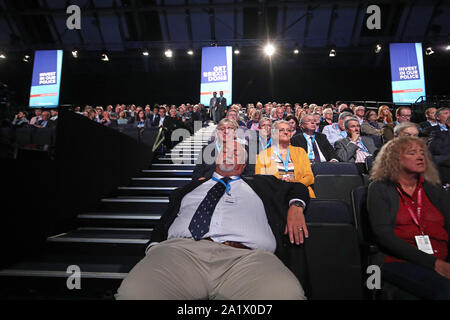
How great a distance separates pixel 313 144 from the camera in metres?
3.39

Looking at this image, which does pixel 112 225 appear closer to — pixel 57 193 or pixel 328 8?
pixel 57 193

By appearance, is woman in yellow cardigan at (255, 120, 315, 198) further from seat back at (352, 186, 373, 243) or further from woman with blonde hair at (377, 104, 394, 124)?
woman with blonde hair at (377, 104, 394, 124)

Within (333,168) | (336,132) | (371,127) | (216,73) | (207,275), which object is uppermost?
(216,73)

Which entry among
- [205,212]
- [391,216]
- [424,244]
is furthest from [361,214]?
[205,212]

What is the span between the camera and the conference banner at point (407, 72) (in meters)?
9.89

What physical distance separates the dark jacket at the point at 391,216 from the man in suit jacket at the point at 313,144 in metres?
1.74

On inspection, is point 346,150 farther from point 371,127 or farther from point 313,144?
point 371,127

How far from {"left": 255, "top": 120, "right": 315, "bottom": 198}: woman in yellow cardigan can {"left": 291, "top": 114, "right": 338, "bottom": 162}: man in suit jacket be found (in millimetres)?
726

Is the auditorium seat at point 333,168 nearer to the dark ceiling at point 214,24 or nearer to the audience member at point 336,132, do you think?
the audience member at point 336,132

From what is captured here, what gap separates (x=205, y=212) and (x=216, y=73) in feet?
32.8

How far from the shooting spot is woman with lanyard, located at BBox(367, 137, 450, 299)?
1.23 meters

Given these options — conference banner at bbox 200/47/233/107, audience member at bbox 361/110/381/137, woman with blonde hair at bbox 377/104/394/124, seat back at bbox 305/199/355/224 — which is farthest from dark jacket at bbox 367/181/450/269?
conference banner at bbox 200/47/233/107

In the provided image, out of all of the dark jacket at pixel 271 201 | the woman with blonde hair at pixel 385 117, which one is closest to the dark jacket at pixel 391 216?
the dark jacket at pixel 271 201

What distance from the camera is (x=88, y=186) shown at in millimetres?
2668
